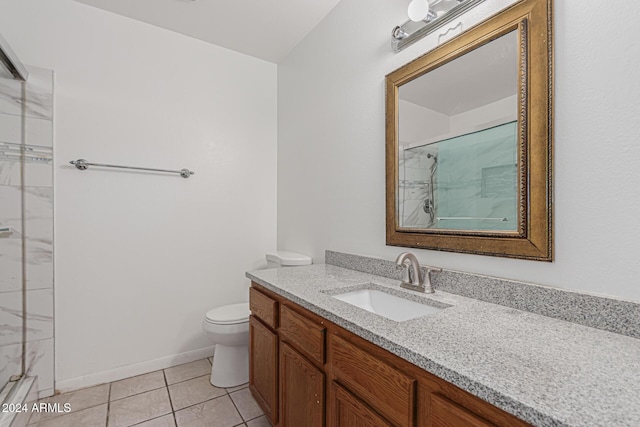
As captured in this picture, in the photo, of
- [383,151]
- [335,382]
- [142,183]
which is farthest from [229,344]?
[383,151]

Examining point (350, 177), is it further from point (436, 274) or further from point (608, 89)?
point (608, 89)

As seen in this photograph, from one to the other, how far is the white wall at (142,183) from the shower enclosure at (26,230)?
0.06 meters

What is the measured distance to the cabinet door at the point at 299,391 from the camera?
111 cm

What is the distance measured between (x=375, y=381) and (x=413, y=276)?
0.56 m

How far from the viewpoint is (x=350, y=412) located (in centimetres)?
96

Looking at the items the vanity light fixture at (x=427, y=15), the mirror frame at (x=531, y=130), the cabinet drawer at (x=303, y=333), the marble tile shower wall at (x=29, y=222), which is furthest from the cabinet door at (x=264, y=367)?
A: the vanity light fixture at (x=427, y=15)

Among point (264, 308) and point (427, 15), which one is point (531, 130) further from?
point (264, 308)

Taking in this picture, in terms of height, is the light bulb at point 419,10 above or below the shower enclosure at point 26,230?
above

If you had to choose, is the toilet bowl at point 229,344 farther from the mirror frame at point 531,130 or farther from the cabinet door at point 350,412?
the mirror frame at point 531,130

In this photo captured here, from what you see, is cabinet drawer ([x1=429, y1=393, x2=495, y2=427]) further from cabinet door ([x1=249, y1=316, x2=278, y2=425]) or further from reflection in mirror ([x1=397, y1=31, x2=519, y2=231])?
cabinet door ([x1=249, y1=316, x2=278, y2=425])

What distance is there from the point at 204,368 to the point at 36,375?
0.96 m

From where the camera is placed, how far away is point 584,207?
0.90m

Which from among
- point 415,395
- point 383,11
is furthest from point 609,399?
point 383,11

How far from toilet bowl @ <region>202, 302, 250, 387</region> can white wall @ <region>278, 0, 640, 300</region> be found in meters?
0.69
